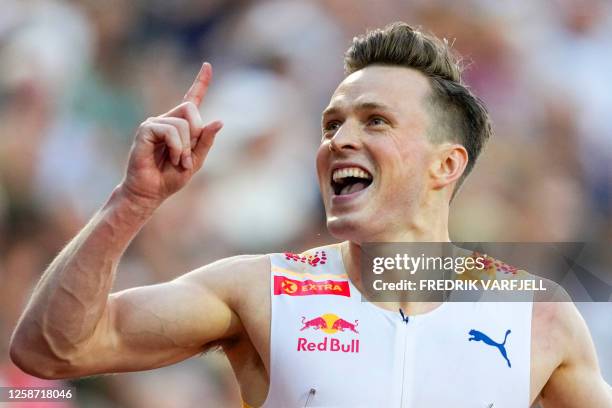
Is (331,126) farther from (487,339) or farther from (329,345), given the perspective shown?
(487,339)

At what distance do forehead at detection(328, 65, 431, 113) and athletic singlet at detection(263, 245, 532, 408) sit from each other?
67 centimetres

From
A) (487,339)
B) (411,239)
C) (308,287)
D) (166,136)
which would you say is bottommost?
(487,339)

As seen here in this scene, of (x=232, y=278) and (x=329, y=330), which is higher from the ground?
(x=232, y=278)

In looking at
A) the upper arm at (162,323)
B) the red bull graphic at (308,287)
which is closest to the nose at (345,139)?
the red bull graphic at (308,287)

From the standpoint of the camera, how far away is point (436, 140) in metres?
4.06

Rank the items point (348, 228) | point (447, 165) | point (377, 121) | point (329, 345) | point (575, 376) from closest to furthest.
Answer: point (329, 345) → point (575, 376) → point (348, 228) → point (377, 121) → point (447, 165)

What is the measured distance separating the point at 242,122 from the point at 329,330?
10.4 ft

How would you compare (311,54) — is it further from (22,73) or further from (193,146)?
(193,146)

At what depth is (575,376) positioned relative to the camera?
145 inches

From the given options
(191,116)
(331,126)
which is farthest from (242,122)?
(191,116)

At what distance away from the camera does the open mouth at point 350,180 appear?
3.88m

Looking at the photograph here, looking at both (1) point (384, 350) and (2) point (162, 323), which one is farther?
(1) point (384, 350)

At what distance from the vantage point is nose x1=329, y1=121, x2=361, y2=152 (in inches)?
151

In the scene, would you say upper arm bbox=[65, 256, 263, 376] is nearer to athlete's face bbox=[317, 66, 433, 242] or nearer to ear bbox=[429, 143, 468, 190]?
athlete's face bbox=[317, 66, 433, 242]
